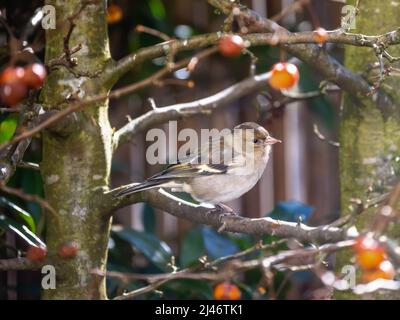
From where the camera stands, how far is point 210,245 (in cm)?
354

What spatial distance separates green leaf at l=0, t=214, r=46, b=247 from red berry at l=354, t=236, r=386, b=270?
141 centimetres

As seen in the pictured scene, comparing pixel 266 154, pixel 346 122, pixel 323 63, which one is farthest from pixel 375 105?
pixel 266 154

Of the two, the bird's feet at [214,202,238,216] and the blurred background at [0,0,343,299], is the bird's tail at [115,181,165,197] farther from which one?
the blurred background at [0,0,343,299]

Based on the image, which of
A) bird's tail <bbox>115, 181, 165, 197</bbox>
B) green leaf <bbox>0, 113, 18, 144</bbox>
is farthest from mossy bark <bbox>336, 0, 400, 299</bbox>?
green leaf <bbox>0, 113, 18, 144</bbox>

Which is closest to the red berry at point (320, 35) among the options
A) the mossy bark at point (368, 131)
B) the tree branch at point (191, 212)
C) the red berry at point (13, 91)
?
the tree branch at point (191, 212)

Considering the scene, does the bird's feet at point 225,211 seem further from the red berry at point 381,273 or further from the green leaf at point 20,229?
the red berry at point 381,273

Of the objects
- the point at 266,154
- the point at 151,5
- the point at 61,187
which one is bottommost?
the point at 61,187

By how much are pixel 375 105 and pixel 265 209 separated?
244cm

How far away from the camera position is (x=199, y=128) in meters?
5.13

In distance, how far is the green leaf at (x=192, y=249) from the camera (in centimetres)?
357

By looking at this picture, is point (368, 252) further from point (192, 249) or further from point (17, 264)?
point (192, 249)

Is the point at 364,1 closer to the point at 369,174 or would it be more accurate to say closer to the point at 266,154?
the point at 369,174

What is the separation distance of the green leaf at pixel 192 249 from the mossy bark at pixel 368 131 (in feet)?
3.00

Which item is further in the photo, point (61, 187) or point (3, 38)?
point (3, 38)
